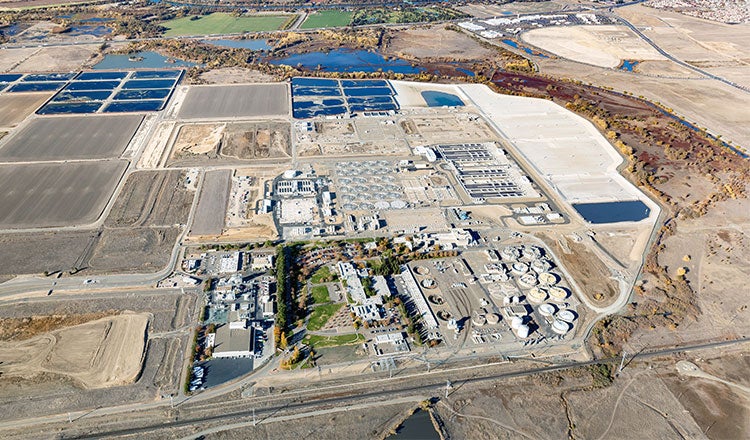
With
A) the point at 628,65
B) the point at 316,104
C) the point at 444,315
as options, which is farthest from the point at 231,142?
the point at 628,65

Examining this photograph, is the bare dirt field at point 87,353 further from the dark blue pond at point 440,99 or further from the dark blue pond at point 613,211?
the dark blue pond at point 440,99

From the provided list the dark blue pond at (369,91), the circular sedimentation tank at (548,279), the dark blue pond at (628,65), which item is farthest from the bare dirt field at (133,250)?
the dark blue pond at (628,65)

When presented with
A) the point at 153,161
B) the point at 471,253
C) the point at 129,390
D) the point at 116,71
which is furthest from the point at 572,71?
the point at 129,390

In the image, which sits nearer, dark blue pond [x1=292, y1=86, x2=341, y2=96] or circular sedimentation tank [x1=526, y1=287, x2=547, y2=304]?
circular sedimentation tank [x1=526, y1=287, x2=547, y2=304]

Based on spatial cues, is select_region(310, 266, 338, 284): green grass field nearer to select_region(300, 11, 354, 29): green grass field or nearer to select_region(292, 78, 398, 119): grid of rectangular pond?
select_region(292, 78, 398, 119): grid of rectangular pond

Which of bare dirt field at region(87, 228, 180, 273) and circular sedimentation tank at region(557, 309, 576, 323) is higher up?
bare dirt field at region(87, 228, 180, 273)

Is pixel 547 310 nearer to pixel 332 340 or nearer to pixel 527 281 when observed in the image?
pixel 527 281

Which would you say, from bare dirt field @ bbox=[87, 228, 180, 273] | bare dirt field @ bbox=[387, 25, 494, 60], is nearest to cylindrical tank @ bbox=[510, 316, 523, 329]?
bare dirt field @ bbox=[87, 228, 180, 273]
